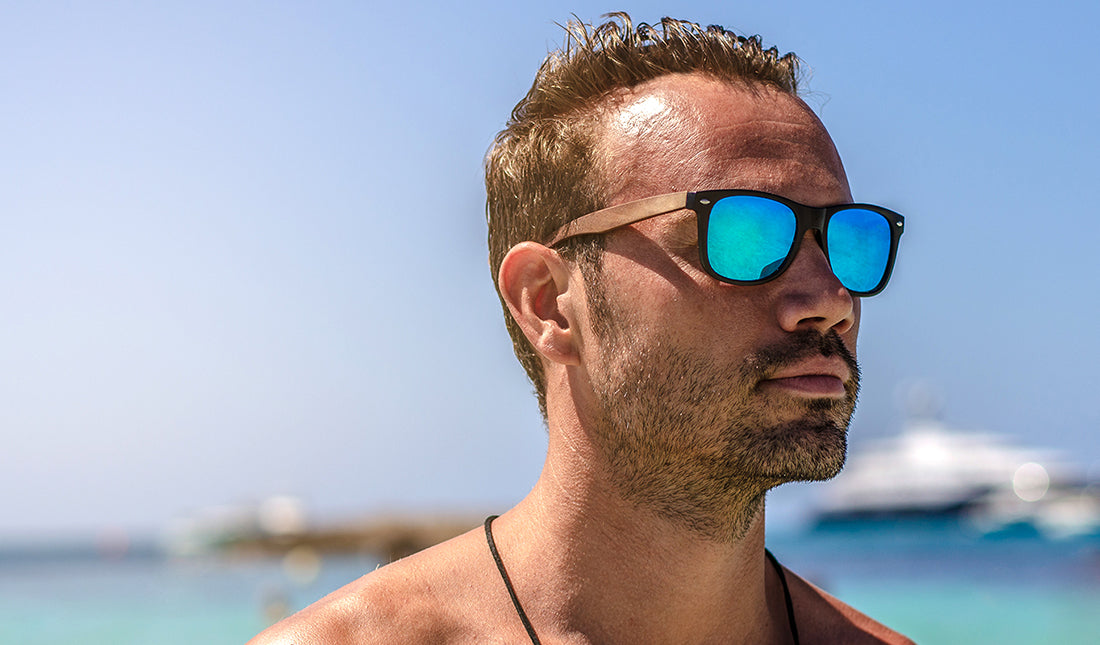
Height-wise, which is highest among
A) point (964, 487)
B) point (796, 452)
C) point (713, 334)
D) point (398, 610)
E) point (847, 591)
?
point (964, 487)

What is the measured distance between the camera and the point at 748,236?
1.94m

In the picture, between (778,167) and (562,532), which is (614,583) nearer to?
(562,532)

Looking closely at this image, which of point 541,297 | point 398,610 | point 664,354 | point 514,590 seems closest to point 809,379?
point 664,354

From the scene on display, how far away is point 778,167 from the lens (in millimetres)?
2043

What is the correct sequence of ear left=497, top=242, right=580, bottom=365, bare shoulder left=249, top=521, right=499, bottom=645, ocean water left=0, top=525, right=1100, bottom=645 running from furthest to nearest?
ocean water left=0, top=525, right=1100, bottom=645, ear left=497, top=242, right=580, bottom=365, bare shoulder left=249, top=521, right=499, bottom=645

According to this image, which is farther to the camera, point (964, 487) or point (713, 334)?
point (964, 487)

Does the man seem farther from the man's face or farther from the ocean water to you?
the ocean water

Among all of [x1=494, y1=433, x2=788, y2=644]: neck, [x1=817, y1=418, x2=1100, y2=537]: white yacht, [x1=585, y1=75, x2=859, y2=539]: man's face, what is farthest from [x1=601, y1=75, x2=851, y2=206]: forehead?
[x1=817, y1=418, x2=1100, y2=537]: white yacht

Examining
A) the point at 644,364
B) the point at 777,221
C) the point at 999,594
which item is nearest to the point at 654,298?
the point at 644,364

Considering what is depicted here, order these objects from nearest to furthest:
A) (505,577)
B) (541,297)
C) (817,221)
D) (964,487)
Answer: (817,221) → (505,577) → (541,297) → (964,487)

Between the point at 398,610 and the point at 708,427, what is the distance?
0.73 metres

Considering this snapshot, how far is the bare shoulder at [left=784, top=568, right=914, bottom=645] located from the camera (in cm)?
240

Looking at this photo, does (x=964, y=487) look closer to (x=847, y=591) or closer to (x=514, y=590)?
(x=847, y=591)

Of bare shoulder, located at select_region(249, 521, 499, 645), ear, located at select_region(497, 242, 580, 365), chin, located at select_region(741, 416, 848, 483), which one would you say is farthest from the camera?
ear, located at select_region(497, 242, 580, 365)
